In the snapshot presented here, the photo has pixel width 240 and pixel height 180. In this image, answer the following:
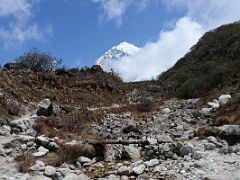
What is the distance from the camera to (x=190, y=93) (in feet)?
133

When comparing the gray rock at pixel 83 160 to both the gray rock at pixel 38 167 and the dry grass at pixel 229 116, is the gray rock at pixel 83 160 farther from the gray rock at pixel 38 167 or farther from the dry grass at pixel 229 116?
the dry grass at pixel 229 116

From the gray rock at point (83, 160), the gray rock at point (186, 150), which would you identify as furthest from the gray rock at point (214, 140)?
the gray rock at point (83, 160)

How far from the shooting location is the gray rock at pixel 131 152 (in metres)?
13.8

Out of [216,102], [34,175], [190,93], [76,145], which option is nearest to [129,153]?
[76,145]

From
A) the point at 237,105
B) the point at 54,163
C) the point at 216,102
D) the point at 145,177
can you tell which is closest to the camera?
the point at 145,177

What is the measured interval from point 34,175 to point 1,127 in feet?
20.8

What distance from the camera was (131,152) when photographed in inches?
547

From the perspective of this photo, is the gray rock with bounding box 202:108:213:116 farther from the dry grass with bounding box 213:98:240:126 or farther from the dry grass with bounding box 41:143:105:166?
the dry grass with bounding box 41:143:105:166

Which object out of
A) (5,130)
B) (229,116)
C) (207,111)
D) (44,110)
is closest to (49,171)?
(5,130)

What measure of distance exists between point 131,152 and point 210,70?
37192 millimetres

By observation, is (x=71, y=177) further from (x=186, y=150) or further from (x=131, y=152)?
(x=186, y=150)

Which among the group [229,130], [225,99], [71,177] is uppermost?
[225,99]

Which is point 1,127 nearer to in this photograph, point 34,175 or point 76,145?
point 76,145

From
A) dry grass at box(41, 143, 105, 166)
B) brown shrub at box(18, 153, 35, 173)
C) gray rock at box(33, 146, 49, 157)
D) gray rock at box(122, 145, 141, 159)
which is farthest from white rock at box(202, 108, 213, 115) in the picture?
brown shrub at box(18, 153, 35, 173)
